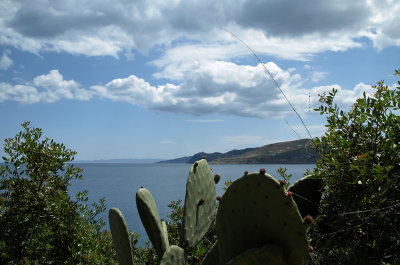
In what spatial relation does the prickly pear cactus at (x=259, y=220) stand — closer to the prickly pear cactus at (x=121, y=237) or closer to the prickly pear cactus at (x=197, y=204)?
the prickly pear cactus at (x=197, y=204)

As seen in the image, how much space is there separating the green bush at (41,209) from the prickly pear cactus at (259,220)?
2484mm

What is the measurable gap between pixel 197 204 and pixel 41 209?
2164 mm

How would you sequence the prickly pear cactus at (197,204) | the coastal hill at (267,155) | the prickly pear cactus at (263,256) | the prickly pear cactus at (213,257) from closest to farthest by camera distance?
the prickly pear cactus at (263,256)
the prickly pear cactus at (213,257)
the prickly pear cactus at (197,204)
the coastal hill at (267,155)

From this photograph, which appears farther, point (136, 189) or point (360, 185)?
point (136, 189)

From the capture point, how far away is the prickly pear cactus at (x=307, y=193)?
242cm

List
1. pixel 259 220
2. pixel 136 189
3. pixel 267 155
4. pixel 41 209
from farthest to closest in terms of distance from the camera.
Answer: pixel 267 155, pixel 136 189, pixel 41 209, pixel 259 220

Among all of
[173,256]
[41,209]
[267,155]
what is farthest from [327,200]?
[267,155]

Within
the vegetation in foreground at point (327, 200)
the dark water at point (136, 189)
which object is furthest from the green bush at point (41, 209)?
the dark water at point (136, 189)

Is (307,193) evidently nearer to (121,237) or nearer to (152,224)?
(152,224)

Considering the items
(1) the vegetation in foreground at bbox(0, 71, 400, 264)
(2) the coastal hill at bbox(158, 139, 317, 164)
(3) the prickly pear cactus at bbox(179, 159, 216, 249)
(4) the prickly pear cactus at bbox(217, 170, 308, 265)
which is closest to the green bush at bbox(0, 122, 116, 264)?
(1) the vegetation in foreground at bbox(0, 71, 400, 264)

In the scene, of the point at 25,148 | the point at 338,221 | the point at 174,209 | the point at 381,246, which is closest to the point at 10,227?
the point at 25,148

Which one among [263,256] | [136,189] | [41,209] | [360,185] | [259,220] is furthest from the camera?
[136,189]

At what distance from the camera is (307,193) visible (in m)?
2.43

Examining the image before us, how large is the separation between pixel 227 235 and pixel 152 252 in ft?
9.04
